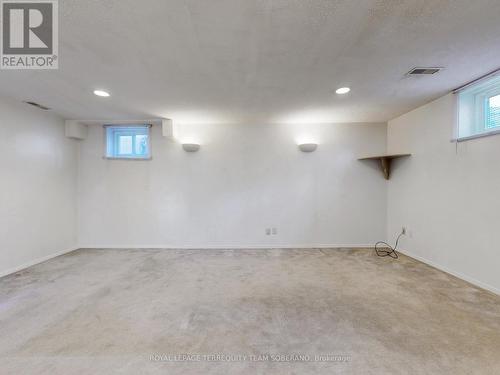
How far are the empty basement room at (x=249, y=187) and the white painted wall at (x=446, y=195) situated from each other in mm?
26

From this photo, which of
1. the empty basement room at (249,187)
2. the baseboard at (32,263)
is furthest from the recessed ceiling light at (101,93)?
the baseboard at (32,263)

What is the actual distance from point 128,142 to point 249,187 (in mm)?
2628

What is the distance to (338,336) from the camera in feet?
5.67

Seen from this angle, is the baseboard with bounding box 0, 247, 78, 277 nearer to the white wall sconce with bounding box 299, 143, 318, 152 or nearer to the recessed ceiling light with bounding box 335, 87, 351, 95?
the white wall sconce with bounding box 299, 143, 318, 152

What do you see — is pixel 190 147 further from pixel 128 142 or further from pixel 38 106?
pixel 38 106

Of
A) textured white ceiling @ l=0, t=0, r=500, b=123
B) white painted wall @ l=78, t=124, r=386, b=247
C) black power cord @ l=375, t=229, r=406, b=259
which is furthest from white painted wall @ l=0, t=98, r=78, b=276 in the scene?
black power cord @ l=375, t=229, r=406, b=259

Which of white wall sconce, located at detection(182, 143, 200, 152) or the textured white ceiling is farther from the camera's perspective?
white wall sconce, located at detection(182, 143, 200, 152)

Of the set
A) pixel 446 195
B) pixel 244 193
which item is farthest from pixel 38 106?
pixel 446 195

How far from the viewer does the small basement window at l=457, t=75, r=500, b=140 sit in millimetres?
2516

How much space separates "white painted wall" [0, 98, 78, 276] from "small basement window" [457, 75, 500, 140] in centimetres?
616

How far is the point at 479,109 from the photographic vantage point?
8.87 feet

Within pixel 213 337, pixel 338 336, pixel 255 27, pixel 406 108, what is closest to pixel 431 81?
pixel 406 108

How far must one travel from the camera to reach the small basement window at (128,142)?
4.21 metres

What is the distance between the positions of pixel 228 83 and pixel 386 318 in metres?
2.93
